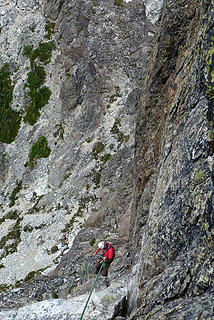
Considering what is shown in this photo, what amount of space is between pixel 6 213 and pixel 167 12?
1291 inches

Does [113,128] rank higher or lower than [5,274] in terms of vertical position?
higher

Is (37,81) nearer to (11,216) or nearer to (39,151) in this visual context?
(39,151)

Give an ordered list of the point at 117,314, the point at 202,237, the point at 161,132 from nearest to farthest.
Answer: the point at 202,237 → the point at 117,314 → the point at 161,132

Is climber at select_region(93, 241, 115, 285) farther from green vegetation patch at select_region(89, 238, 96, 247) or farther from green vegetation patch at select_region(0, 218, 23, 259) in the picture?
green vegetation patch at select_region(0, 218, 23, 259)

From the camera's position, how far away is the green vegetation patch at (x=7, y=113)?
154 ft

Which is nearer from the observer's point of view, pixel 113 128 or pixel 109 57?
pixel 113 128

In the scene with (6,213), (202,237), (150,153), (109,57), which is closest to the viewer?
(202,237)

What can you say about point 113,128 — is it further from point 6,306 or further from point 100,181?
point 6,306

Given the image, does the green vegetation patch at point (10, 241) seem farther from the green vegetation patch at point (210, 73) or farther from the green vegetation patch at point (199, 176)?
the green vegetation patch at point (210, 73)

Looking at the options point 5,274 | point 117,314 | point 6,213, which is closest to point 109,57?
point 6,213

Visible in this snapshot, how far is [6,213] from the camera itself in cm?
3881

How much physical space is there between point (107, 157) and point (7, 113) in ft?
69.4

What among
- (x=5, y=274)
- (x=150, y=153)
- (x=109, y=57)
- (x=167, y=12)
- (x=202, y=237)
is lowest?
(x=5, y=274)

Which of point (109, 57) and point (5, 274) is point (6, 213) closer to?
point (5, 274)
